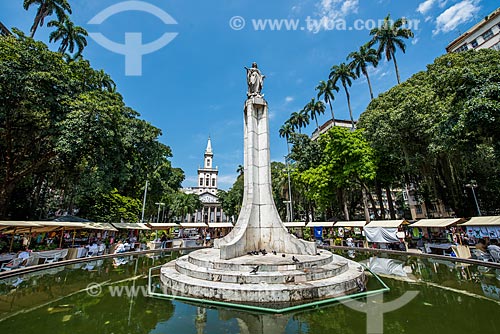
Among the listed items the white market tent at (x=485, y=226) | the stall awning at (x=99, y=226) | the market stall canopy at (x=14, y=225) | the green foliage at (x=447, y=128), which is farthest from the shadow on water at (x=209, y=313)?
the green foliage at (x=447, y=128)

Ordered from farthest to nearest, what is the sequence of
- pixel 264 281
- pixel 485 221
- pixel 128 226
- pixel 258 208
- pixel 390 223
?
pixel 128 226, pixel 390 223, pixel 485 221, pixel 258 208, pixel 264 281

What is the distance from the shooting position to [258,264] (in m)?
7.16

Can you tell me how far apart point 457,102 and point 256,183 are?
12.8m

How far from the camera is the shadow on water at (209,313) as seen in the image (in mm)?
4508

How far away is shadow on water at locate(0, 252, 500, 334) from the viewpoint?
14.8 ft

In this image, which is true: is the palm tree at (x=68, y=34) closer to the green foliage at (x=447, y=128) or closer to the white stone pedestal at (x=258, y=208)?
the white stone pedestal at (x=258, y=208)

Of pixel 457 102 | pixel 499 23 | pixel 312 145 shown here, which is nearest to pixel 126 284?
pixel 457 102

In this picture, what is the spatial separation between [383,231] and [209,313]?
15886 millimetres

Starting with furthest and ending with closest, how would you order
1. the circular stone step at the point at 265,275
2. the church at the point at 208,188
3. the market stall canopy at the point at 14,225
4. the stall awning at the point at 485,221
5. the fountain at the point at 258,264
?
the church at the point at 208,188 < the stall awning at the point at 485,221 < the market stall canopy at the point at 14,225 < the circular stone step at the point at 265,275 < the fountain at the point at 258,264

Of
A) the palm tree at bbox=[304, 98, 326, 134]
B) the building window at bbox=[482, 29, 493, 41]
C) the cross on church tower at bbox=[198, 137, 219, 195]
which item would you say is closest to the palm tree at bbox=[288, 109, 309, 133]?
the palm tree at bbox=[304, 98, 326, 134]

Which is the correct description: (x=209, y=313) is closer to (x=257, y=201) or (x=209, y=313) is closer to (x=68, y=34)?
(x=257, y=201)

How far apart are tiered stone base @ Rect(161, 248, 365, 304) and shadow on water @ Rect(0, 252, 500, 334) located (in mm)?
516

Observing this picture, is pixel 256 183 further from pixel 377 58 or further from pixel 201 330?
pixel 377 58

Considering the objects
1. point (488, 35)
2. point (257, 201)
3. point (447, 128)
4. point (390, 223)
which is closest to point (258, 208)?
point (257, 201)
